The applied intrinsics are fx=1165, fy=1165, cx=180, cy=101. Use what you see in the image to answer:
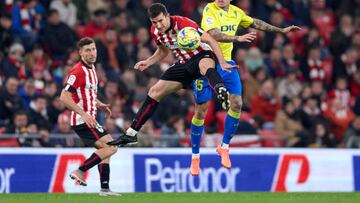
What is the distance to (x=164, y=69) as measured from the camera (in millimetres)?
23469

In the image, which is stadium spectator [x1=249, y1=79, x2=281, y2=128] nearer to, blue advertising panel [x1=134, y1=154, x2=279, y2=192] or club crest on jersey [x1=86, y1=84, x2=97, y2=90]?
blue advertising panel [x1=134, y1=154, x2=279, y2=192]

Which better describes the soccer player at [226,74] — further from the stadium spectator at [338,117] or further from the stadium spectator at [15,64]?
the stadium spectator at [338,117]

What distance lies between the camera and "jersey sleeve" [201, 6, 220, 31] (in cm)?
1644

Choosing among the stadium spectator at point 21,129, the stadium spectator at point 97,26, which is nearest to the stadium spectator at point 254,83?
the stadium spectator at point 97,26

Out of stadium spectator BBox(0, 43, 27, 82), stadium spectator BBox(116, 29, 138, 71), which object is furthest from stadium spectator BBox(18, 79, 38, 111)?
stadium spectator BBox(116, 29, 138, 71)

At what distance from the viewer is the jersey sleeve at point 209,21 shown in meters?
16.4

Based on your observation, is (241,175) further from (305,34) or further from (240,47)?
(305,34)

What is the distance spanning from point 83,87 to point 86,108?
1.00ft

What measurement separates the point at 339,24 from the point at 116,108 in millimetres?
7548

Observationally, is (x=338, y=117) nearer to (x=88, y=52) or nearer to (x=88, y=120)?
(x=88, y=52)

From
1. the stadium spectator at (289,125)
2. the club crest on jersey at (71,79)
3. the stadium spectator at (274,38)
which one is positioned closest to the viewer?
the club crest on jersey at (71,79)

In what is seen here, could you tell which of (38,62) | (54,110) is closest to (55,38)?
(38,62)

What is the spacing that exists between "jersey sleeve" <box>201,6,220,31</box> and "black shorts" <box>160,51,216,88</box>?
42 centimetres

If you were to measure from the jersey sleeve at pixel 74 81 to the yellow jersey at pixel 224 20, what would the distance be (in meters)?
1.88
